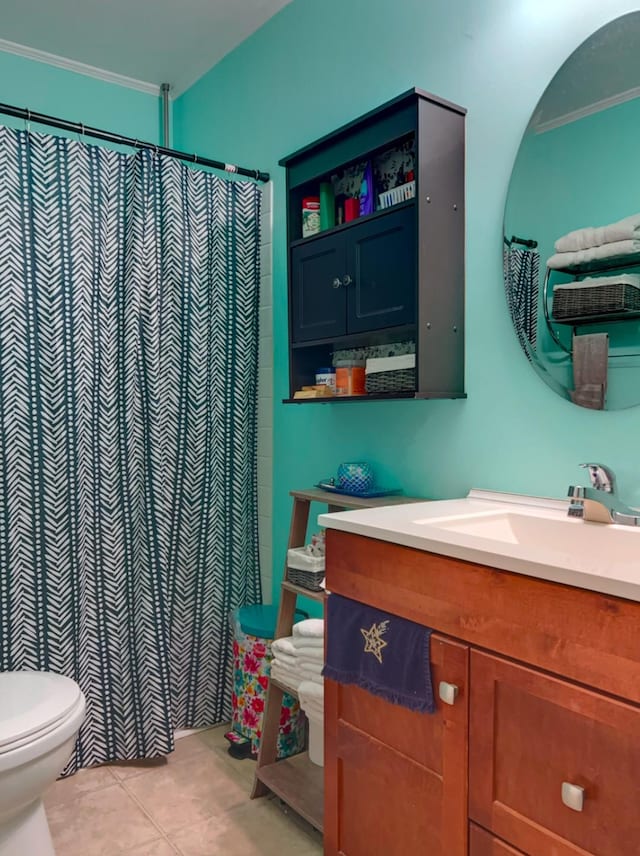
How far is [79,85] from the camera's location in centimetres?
283

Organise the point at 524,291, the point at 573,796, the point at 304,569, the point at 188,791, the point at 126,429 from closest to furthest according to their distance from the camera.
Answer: the point at 573,796 → the point at 524,291 → the point at 304,569 → the point at 188,791 → the point at 126,429

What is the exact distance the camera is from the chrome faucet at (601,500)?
1.37 meters

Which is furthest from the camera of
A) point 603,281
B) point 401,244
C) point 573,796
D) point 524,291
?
point 401,244

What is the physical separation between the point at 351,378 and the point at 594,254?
73 centimetres

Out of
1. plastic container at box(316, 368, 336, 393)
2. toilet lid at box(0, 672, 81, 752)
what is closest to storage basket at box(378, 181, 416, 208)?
plastic container at box(316, 368, 336, 393)

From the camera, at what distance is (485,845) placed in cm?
116

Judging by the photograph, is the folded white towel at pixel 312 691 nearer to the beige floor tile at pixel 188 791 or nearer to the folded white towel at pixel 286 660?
the folded white towel at pixel 286 660

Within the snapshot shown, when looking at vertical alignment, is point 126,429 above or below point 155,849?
above

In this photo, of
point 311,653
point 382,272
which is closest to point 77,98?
point 382,272

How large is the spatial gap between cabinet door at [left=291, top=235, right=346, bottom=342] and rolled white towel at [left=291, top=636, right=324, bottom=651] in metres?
0.85

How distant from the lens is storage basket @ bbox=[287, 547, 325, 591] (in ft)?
6.28

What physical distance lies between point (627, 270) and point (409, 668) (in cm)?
92

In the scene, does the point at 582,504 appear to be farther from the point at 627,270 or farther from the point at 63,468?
the point at 63,468

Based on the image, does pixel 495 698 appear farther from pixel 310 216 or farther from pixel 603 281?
pixel 310 216
